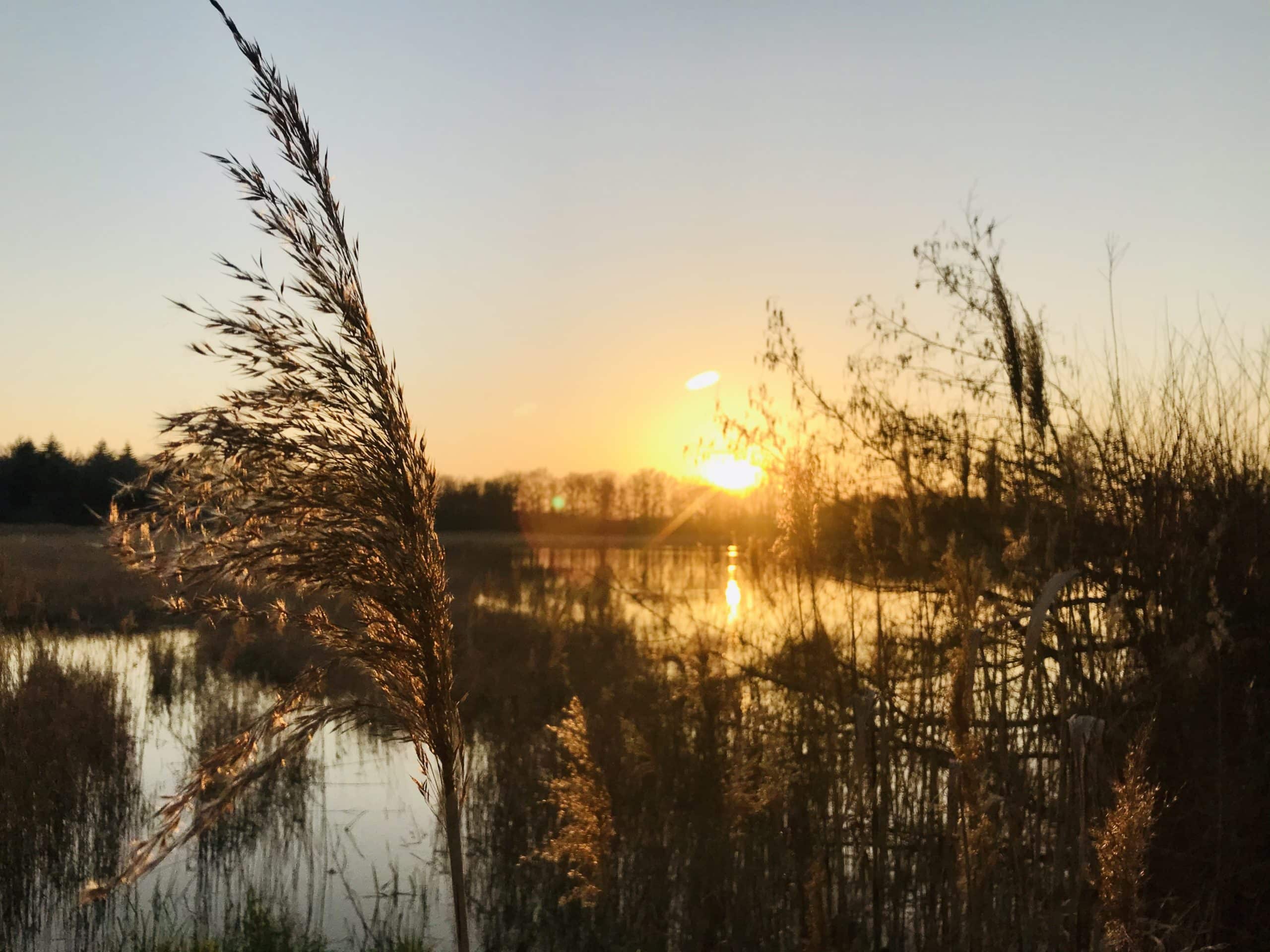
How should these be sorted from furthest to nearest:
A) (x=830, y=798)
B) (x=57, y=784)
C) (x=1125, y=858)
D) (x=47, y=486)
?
1. (x=47, y=486)
2. (x=57, y=784)
3. (x=830, y=798)
4. (x=1125, y=858)

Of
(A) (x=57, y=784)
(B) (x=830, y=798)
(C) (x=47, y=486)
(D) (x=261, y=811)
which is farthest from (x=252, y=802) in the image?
(C) (x=47, y=486)

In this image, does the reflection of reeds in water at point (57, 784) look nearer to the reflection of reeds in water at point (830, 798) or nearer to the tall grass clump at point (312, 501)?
the reflection of reeds in water at point (830, 798)

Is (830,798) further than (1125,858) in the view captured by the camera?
Yes

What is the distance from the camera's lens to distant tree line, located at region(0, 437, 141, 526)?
131 feet

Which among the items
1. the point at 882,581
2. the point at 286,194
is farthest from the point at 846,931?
the point at 286,194

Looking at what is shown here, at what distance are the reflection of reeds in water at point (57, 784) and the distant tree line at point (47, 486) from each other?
33.9 meters

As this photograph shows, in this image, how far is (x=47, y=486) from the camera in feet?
135

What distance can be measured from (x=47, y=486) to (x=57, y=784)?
4006 centimetres

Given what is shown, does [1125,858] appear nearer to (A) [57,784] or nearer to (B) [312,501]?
(B) [312,501]

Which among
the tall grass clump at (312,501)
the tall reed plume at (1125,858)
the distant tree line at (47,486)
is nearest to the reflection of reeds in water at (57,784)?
the tall grass clump at (312,501)

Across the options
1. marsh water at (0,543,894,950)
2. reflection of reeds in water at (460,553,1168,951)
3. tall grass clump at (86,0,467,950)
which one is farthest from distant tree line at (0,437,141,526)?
tall grass clump at (86,0,467,950)

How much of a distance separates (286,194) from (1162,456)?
447 cm

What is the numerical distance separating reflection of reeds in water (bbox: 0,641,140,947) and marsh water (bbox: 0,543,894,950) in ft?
0.05

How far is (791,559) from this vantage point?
5016 millimetres
